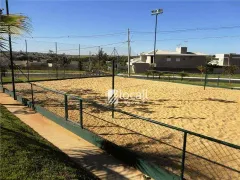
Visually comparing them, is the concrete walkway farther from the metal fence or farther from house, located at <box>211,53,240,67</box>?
house, located at <box>211,53,240,67</box>

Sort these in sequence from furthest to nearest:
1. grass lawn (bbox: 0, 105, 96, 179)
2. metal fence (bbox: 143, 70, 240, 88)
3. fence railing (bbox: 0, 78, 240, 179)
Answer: metal fence (bbox: 143, 70, 240, 88)
fence railing (bbox: 0, 78, 240, 179)
grass lawn (bbox: 0, 105, 96, 179)

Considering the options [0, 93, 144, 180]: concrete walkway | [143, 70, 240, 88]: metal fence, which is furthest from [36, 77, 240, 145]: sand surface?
[143, 70, 240, 88]: metal fence

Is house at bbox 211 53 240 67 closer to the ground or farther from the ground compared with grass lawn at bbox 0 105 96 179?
farther from the ground

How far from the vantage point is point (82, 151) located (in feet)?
17.0

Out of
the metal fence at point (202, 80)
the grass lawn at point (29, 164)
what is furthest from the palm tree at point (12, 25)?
the metal fence at point (202, 80)

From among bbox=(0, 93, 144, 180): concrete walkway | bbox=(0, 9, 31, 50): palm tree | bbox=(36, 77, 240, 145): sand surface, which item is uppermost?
bbox=(0, 9, 31, 50): palm tree

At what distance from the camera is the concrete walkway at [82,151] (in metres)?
4.25

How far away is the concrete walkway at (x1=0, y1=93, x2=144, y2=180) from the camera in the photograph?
425 centimetres

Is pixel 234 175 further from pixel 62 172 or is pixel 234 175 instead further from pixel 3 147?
pixel 3 147

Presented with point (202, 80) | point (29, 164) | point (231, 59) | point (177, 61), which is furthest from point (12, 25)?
point (231, 59)

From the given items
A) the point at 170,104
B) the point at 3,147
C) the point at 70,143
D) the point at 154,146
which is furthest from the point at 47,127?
the point at 170,104

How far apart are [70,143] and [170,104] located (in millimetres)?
6157

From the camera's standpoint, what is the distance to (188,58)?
4291 cm

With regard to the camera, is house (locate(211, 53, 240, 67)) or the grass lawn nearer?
the grass lawn
